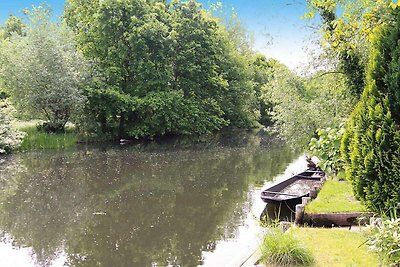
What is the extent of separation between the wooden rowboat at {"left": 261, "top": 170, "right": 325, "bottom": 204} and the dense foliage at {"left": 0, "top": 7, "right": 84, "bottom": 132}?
15277mm

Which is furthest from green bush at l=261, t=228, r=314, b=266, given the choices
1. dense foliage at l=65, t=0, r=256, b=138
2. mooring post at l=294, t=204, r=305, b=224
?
dense foliage at l=65, t=0, r=256, b=138

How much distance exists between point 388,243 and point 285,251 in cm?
137

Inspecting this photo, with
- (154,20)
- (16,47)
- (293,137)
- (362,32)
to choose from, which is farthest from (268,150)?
(362,32)

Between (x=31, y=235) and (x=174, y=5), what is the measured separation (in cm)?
2458

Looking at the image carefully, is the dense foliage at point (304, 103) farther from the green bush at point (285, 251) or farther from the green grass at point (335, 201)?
the green bush at point (285, 251)

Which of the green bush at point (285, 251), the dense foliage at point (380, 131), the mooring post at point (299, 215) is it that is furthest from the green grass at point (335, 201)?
the green bush at point (285, 251)

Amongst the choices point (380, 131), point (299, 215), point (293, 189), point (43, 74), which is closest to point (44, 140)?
point (43, 74)

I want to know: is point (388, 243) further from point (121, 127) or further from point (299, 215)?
point (121, 127)

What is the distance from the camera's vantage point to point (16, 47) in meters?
24.7

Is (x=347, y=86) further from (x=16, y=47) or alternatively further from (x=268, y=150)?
(x=16, y=47)

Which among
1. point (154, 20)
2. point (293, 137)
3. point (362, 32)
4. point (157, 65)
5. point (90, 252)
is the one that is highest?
point (154, 20)

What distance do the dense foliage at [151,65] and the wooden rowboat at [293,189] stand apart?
15.1 metres

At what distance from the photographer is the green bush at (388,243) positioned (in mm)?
5324

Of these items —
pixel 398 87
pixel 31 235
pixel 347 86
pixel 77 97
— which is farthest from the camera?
pixel 77 97
